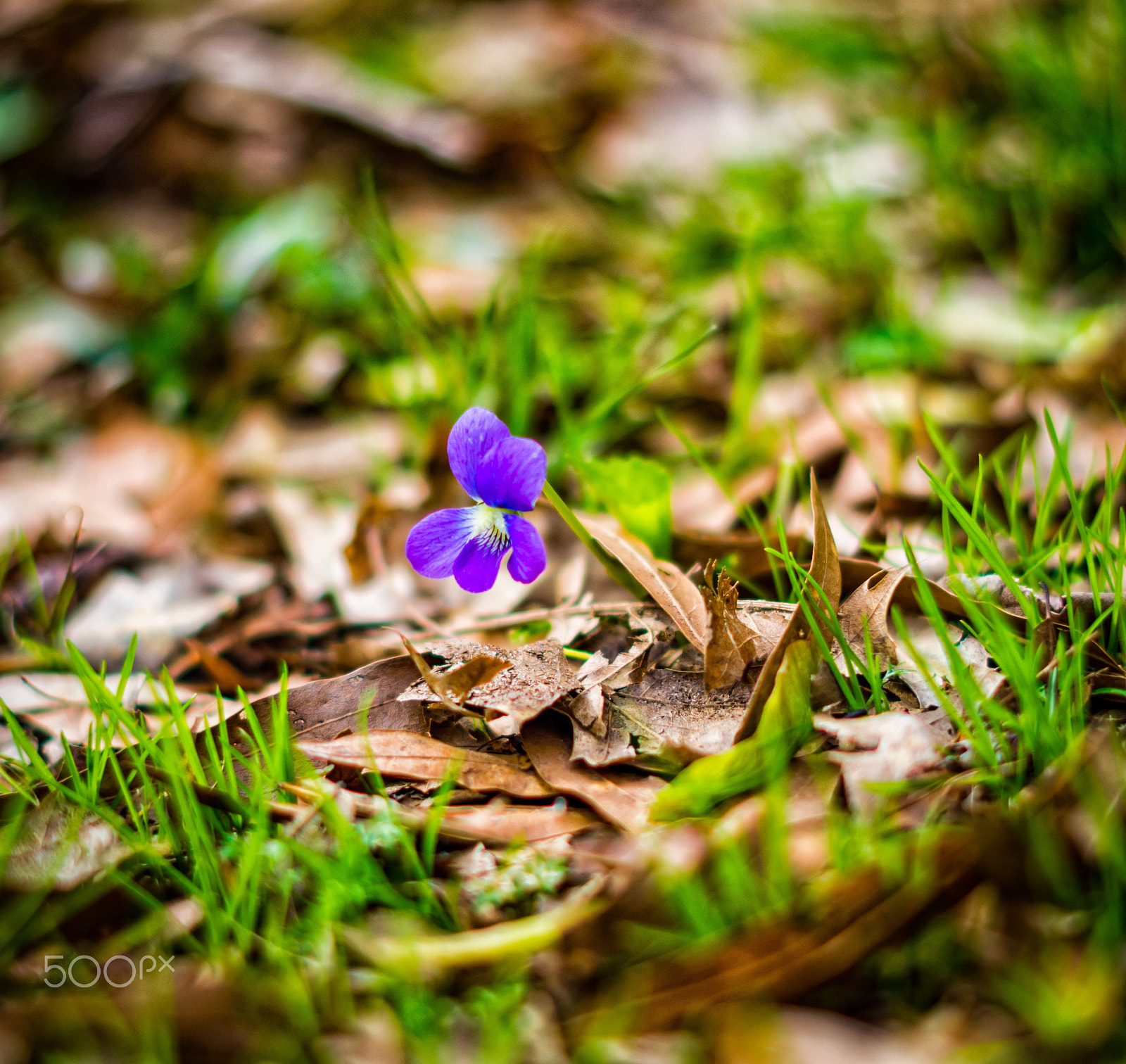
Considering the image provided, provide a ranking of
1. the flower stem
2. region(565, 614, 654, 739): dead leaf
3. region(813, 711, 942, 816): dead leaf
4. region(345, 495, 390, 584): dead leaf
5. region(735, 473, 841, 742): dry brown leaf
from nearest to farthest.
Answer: region(813, 711, 942, 816): dead leaf < region(735, 473, 841, 742): dry brown leaf < region(565, 614, 654, 739): dead leaf < the flower stem < region(345, 495, 390, 584): dead leaf

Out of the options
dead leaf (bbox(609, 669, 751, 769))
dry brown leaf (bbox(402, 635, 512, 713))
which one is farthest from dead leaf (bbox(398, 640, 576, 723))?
dead leaf (bbox(609, 669, 751, 769))

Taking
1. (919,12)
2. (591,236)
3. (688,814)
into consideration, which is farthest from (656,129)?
(688,814)

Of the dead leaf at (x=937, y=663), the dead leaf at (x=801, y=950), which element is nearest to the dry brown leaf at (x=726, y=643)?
the dead leaf at (x=937, y=663)

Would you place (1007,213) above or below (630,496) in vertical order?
above

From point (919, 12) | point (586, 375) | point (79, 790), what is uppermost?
point (919, 12)

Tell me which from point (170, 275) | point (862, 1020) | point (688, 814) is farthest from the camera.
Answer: point (170, 275)

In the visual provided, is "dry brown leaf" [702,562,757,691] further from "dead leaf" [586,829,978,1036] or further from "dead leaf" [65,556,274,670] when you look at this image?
"dead leaf" [65,556,274,670]

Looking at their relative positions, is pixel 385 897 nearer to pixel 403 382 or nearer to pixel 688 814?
pixel 688 814

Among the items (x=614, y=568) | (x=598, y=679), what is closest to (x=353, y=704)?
(x=598, y=679)
